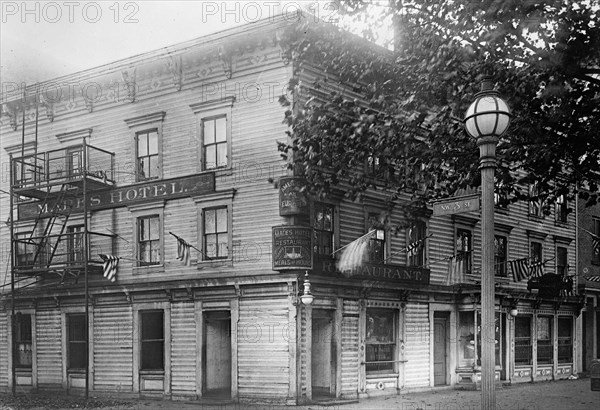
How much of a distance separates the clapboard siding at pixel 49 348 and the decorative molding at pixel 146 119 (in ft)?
23.7

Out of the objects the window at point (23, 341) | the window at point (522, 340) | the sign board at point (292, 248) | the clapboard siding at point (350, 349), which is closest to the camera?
the sign board at point (292, 248)

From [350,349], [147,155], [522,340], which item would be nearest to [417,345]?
[350,349]

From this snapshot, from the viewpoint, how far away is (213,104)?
2127 centimetres

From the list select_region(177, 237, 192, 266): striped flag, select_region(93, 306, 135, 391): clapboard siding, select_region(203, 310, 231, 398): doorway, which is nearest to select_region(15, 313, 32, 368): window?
select_region(93, 306, 135, 391): clapboard siding

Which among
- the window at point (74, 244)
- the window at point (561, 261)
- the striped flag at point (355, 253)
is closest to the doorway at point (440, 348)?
the striped flag at point (355, 253)

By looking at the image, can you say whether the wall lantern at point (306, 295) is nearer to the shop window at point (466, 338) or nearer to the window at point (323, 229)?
the window at point (323, 229)

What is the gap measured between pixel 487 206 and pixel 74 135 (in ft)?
62.4

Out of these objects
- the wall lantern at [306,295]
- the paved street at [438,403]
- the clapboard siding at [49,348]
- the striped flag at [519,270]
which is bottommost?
the paved street at [438,403]

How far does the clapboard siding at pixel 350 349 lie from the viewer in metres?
20.8

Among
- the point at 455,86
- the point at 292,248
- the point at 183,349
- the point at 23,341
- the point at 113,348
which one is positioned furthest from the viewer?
the point at 23,341

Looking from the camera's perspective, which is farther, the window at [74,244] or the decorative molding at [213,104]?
the window at [74,244]

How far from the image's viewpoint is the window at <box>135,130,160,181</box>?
74.2 ft

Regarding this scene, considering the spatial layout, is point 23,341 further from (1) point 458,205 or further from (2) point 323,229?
(1) point 458,205

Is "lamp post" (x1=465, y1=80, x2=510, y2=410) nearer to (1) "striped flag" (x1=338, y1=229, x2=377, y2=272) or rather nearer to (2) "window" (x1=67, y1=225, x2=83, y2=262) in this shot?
(1) "striped flag" (x1=338, y1=229, x2=377, y2=272)
